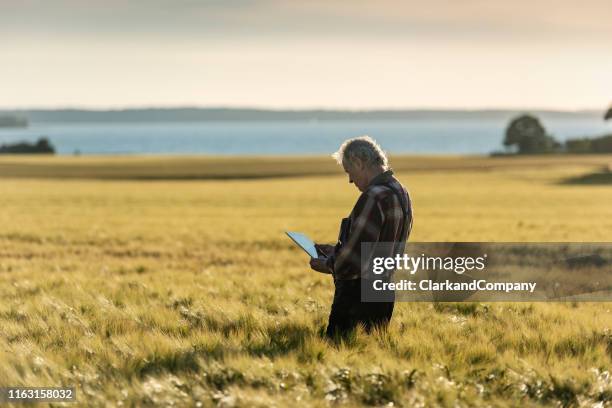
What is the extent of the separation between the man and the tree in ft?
409

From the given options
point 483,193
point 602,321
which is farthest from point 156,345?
point 483,193

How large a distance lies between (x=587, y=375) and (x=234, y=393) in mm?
2556

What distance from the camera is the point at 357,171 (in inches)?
251

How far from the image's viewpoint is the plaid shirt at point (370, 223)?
20.3ft

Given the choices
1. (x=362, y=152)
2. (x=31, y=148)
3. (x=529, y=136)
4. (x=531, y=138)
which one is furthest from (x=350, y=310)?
(x=31, y=148)

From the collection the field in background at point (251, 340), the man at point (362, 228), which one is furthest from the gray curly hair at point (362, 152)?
the field in background at point (251, 340)

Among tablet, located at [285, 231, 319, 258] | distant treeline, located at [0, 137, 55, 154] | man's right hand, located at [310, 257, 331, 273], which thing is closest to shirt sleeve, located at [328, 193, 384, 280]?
man's right hand, located at [310, 257, 331, 273]

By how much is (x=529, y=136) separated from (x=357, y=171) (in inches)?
5026

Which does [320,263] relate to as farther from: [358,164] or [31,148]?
[31,148]

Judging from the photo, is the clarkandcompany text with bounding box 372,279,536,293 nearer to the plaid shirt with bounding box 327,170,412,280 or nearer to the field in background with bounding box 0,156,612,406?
the field in background with bounding box 0,156,612,406

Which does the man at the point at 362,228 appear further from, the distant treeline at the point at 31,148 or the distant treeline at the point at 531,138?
the distant treeline at the point at 31,148

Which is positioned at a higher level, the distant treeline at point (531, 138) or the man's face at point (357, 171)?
the distant treeline at point (531, 138)

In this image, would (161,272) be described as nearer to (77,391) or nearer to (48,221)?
(77,391)

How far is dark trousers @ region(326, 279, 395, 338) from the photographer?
21.3 ft
